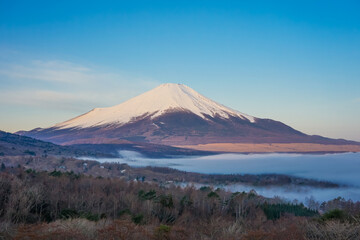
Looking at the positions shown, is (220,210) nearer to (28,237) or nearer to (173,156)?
(28,237)

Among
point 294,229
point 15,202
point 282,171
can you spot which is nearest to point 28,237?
point 294,229

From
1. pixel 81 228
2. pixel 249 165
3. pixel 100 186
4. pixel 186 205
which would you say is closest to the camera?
pixel 81 228

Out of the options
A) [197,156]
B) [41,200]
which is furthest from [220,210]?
[197,156]

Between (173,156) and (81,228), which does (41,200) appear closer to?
(81,228)

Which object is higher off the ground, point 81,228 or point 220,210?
point 81,228

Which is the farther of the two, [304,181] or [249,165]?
[249,165]

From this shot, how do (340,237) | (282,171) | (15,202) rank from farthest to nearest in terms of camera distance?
(282,171)
(15,202)
(340,237)
